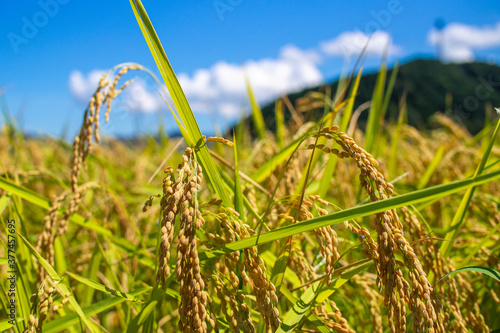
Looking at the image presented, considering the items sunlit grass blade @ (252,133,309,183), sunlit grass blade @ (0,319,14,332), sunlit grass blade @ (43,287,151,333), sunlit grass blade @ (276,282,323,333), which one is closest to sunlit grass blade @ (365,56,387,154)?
sunlit grass blade @ (252,133,309,183)

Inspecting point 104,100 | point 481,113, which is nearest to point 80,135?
point 104,100

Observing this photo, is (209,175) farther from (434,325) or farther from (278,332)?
(434,325)

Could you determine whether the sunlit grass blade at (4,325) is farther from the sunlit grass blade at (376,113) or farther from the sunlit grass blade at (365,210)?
the sunlit grass blade at (376,113)

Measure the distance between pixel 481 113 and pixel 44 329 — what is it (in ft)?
169

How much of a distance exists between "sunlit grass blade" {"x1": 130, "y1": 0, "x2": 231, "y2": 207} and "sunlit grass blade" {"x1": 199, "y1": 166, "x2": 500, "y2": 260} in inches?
7.3

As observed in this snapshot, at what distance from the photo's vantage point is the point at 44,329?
982 millimetres

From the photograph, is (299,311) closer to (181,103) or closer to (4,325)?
(181,103)

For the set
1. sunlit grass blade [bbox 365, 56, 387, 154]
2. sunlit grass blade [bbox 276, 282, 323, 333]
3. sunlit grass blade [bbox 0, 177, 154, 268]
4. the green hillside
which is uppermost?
the green hillside

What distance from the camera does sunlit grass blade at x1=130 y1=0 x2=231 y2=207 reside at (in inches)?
36.5

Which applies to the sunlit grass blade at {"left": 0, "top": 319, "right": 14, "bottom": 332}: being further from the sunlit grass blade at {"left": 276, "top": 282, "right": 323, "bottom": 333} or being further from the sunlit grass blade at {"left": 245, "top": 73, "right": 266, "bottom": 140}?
the sunlit grass blade at {"left": 245, "top": 73, "right": 266, "bottom": 140}

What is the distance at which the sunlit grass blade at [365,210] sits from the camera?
2.39 feet

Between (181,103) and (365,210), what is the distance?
559 millimetres

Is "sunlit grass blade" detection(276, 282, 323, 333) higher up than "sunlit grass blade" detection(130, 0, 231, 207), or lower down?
lower down

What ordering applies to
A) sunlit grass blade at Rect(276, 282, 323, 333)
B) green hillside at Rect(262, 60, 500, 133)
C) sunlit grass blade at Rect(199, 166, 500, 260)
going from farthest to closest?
green hillside at Rect(262, 60, 500, 133), sunlit grass blade at Rect(276, 282, 323, 333), sunlit grass blade at Rect(199, 166, 500, 260)
